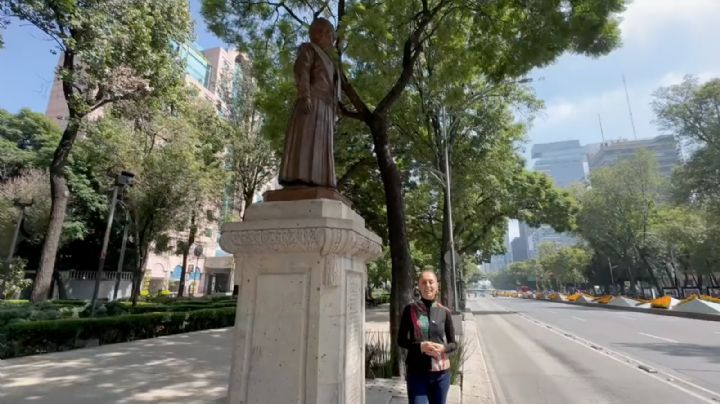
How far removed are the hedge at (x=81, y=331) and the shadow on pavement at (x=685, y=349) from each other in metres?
15.3

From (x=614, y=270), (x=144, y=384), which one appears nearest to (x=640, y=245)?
(x=614, y=270)

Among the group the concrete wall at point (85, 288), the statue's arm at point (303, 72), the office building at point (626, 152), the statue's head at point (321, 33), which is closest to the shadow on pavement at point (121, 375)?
the statue's arm at point (303, 72)

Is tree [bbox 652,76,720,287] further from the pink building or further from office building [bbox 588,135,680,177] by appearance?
office building [bbox 588,135,680,177]

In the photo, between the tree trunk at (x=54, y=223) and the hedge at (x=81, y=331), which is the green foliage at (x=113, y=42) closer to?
the tree trunk at (x=54, y=223)

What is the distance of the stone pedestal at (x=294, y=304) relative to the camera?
10.9ft

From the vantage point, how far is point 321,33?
14.4 feet

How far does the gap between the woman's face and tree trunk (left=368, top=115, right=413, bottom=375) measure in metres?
3.92

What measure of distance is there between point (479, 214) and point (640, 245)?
27922mm

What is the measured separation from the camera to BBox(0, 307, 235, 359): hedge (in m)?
8.79

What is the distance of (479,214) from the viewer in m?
24.8

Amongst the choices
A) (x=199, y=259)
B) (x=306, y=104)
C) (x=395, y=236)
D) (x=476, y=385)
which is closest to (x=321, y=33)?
(x=306, y=104)

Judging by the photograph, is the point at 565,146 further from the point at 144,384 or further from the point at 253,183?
the point at 144,384

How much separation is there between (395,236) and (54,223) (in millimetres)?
12552

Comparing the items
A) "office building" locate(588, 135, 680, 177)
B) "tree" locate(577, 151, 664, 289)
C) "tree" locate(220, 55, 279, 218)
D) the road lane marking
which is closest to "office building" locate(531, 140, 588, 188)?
"office building" locate(588, 135, 680, 177)
